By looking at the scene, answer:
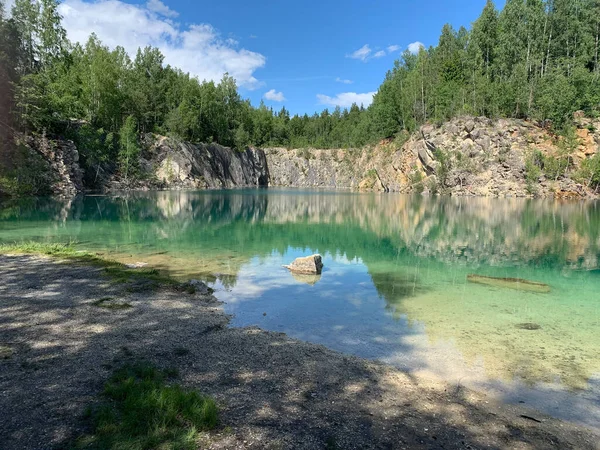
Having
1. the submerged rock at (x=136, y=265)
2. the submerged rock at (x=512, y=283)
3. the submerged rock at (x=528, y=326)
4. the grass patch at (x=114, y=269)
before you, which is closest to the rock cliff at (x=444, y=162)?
the grass patch at (x=114, y=269)

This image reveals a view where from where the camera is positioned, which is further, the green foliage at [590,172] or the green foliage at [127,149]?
the green foliage at [127,149]

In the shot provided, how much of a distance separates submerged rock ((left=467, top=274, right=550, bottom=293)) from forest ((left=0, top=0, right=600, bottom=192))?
62205 mm

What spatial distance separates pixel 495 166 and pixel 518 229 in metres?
59.5

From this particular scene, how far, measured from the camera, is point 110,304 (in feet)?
42.5

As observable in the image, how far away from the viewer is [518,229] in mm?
37969

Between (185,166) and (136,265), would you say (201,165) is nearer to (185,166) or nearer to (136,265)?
(185,166)

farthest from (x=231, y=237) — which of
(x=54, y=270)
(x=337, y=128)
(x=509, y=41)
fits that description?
(x=337, y=128)

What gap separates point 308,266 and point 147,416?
1499 centimetres

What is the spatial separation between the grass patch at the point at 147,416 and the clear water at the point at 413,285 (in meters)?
5.68

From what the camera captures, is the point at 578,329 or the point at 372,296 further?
the point at 372,296

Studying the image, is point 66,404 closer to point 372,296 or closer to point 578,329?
point 372,296

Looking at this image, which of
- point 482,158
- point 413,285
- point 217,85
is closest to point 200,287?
point 413,285

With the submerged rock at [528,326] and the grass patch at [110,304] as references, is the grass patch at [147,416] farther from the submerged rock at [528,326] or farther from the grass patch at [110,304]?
the submerged rock at [528,326]

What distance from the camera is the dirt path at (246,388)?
6219 mm
